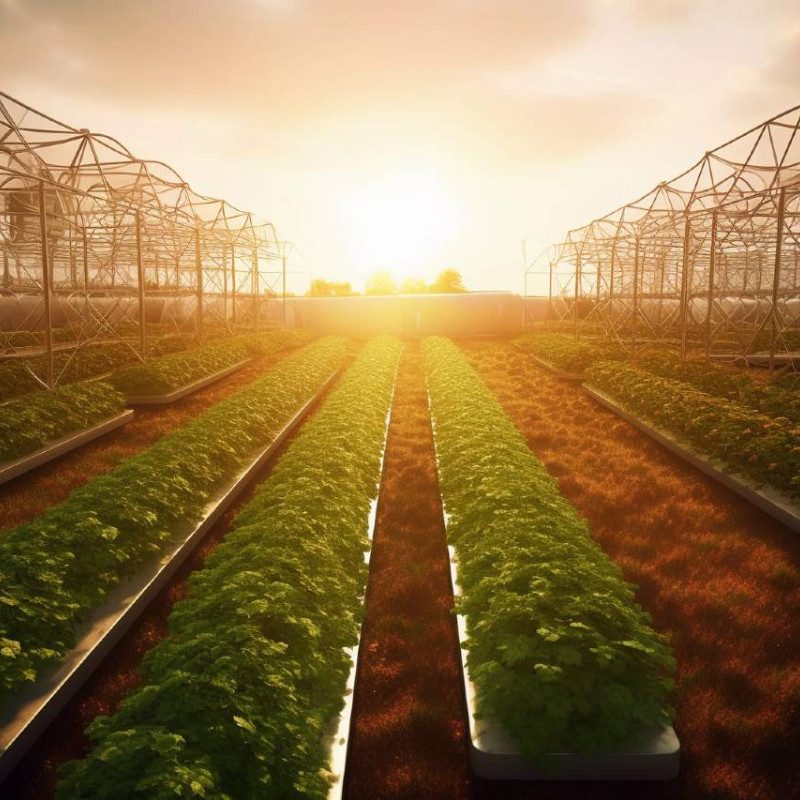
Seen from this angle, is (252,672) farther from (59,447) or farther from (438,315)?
(438,315)

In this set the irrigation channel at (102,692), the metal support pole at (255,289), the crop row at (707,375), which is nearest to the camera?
the irrigation channel at (102,692)

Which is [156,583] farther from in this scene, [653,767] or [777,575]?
[777,575]

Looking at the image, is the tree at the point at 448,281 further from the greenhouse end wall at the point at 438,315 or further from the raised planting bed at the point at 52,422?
the raised planting bed at the point at 52,422

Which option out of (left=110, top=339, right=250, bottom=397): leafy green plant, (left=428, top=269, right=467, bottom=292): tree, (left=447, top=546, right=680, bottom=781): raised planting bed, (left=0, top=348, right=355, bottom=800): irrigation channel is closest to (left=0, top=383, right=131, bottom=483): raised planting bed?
(left=110, top=339, right=250, bottom=397): leafy green plant

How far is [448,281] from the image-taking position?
A: 98.6m

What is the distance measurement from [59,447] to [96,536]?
19.6 feet

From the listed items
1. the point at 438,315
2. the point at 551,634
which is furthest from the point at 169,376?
the point at 438,315

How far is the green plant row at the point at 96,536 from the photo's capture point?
15.1ft

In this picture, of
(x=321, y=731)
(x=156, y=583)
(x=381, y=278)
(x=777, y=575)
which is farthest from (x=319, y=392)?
(x=381, y=278)

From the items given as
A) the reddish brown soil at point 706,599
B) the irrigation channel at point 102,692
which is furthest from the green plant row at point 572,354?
the irrigation channel at point 102,692

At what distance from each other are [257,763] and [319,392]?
1463 cm

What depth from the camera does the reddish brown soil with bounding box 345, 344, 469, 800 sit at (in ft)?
13.3

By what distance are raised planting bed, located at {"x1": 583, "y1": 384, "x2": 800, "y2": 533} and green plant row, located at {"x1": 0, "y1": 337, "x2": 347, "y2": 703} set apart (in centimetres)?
720

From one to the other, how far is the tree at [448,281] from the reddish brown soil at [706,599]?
286 ft
